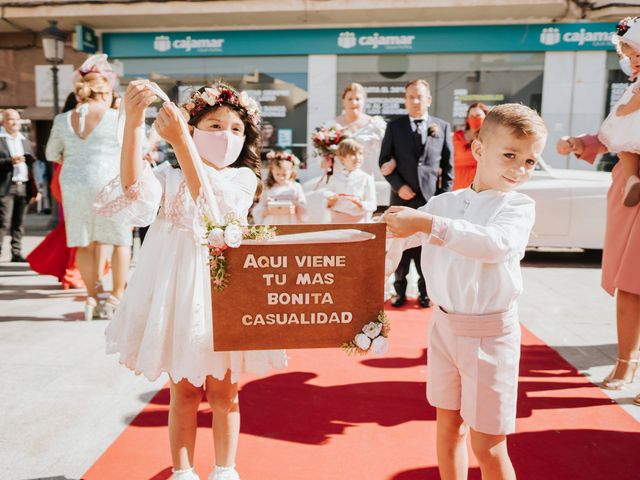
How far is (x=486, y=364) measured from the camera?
5.84 ft

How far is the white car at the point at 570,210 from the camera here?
7492 millimetres

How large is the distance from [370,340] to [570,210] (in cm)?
671

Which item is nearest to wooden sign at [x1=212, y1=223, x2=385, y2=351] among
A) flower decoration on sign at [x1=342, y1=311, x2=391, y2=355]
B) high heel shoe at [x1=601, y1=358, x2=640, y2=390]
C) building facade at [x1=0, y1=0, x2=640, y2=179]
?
flower decoration on sign at [x1=342, y1=311, x2=391, y2=355]

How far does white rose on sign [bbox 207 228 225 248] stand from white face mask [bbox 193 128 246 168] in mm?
545

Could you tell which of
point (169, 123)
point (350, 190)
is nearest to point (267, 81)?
point (350, 190)

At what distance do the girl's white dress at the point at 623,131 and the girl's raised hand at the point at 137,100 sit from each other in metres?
2.50

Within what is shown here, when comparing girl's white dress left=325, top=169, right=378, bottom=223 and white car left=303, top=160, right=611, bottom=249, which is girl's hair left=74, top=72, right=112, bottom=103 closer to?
girl's white dress left=325, top=169, right=378, bottom=223

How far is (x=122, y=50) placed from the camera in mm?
13547

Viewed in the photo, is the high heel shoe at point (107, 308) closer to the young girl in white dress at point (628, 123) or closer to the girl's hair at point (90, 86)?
the girl's hair at point (90, 86)

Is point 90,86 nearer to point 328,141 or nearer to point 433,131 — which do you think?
point 328,141

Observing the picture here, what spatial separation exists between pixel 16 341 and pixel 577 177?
276 inches

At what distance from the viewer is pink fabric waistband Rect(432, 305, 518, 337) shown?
178 cm

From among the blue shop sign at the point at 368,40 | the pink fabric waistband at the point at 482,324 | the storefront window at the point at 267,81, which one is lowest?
the pink fabric waistband at the point at 482,324

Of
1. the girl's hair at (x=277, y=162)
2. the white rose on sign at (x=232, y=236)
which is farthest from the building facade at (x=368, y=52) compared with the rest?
the white rose on sign at (x=232, y=236)
